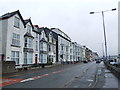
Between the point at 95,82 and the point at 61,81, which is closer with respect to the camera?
the point at 95,82

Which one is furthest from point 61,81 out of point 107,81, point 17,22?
point 17,22

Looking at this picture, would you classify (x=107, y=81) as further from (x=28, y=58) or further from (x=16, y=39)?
(x=28, y=58)

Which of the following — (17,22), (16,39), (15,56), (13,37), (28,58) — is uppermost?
(17,22)

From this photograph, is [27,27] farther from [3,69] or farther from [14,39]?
[3,69]

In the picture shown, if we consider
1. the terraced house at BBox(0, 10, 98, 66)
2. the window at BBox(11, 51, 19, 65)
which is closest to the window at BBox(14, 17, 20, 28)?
the terraced house at BBox(0, 10, 98, 66)

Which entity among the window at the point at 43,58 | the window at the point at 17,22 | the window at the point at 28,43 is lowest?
the window at the point at 43,58

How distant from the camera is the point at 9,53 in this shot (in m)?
24.9

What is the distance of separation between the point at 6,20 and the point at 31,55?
9561mm

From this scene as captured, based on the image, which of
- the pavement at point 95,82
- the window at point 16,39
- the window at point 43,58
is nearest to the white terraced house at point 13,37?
the window at point 16,39

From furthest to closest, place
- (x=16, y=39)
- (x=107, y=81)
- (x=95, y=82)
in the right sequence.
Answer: (x=16, y=39)
(x=107, y=81)
(x=95, y=82)

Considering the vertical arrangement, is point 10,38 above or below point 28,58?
above

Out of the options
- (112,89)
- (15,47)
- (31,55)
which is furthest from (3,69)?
(112,89)

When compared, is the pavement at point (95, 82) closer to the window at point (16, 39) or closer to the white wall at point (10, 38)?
the white wall at point (10, 38)

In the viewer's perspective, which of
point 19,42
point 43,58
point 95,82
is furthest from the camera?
point 43,58
